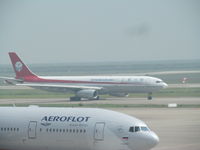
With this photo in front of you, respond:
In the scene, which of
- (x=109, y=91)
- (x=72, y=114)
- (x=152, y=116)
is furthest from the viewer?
(x=109, y=91)

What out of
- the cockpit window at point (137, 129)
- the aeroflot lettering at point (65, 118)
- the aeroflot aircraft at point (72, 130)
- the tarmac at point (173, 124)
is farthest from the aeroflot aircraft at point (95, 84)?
the cockpit window at point (137, 129)

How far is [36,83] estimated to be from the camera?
109562mm

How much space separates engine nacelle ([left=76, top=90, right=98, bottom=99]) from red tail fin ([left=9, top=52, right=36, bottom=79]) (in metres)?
10.7

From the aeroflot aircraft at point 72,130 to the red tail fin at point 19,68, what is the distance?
69.7 metres

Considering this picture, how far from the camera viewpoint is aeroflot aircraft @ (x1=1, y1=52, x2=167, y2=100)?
10525cm

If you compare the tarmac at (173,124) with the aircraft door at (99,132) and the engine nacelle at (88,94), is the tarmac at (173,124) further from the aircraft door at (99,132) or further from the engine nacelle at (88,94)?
the engine nacelle at (88,94)

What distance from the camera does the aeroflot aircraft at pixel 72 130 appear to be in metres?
→ 37.2

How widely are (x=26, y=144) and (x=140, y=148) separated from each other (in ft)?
25.7

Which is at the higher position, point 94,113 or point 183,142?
point 94,113

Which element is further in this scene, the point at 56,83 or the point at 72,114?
the point at 56,83

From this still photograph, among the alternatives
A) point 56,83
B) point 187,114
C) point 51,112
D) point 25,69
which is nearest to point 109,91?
point 56,83

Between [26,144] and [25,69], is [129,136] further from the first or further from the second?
[25,69]

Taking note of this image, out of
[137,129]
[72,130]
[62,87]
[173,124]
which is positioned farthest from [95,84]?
[137,129]

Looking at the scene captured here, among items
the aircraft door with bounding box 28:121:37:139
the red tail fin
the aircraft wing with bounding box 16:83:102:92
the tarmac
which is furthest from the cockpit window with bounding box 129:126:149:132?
the red tail fin
